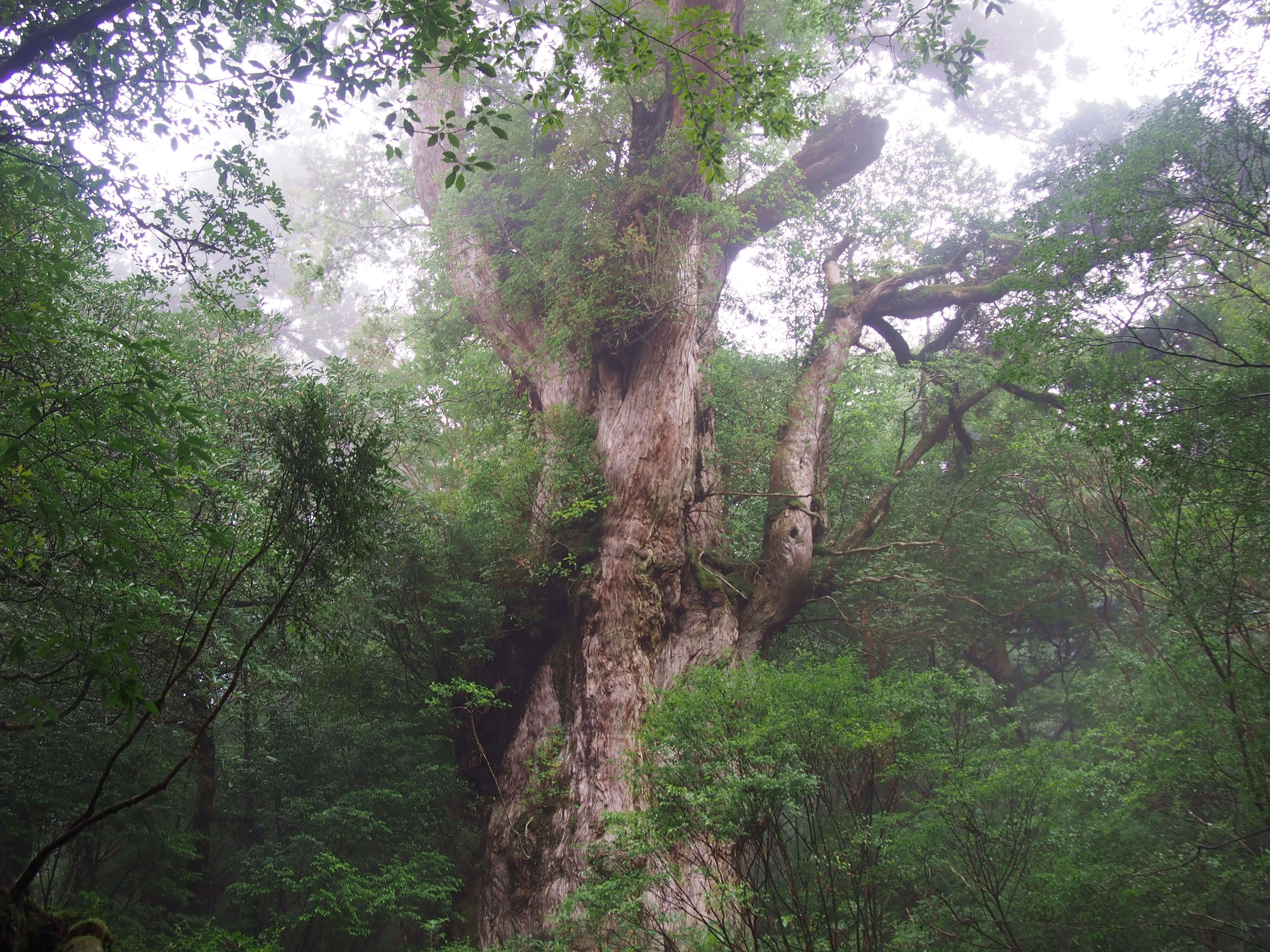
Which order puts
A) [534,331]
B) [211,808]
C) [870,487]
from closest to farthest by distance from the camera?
[211,808] < [534,331] < [870,487]

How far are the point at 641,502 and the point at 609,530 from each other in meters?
0.45

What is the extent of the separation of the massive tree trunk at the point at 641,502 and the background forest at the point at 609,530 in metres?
0.08

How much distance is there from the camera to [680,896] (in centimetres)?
430

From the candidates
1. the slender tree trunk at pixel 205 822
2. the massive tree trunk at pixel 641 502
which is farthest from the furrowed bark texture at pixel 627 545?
the slender tree trunk at pixel 205 822

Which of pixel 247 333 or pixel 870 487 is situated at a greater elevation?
pixel 247 333

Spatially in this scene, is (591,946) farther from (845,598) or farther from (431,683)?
(845,598)

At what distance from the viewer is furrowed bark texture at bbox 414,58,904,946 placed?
20.5ft

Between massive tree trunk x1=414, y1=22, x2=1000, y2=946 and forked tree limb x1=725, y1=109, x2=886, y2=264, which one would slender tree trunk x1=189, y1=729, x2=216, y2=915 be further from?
forked tree limb x1=725, y1=109, x2=886, y2=264

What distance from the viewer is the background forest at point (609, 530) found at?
4398 millimetres

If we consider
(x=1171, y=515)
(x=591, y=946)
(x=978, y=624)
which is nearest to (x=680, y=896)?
(x=591, y=946)

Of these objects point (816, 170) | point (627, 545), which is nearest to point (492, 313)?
point (627, 545)

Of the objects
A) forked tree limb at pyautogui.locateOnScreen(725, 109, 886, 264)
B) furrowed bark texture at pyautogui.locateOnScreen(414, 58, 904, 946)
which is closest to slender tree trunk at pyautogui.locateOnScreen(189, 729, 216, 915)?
furrowed bark texture at pyautogui.locateOnScreen(414, 58, 904, 946)

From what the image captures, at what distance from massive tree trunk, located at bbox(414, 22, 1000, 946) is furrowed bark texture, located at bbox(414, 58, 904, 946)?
0.7 inches

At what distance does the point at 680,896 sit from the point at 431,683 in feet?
10.7
